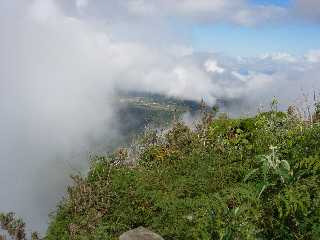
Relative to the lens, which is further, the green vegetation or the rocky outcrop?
the rocky outcrop

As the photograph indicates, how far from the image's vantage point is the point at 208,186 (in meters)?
9.95

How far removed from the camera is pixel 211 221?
5020mm

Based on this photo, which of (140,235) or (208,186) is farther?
(208,186)

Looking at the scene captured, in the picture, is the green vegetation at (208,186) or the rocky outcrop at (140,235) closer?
the green vegetation at (208,186)

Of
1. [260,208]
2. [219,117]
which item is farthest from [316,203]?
[219,117]

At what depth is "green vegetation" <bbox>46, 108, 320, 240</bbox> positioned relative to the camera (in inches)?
200

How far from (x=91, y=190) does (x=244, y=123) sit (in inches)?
215

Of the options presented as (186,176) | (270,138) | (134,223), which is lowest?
(134,223)

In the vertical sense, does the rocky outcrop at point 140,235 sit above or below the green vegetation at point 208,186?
below

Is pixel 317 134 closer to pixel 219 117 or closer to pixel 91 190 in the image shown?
pixel 91 190

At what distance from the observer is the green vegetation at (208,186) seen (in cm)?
508

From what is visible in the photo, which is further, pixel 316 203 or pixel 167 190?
pixel 167 190

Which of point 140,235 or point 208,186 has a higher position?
point 208,186

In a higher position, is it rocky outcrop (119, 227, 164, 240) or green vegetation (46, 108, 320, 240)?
green vegetation (46, 108, 320, 240)
